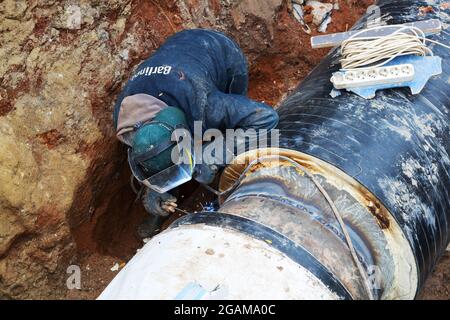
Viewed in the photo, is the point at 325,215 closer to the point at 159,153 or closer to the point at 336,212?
the point at 336,212

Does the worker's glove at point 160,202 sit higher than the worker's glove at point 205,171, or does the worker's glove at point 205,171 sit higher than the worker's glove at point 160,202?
the worker's glove at point 205,171

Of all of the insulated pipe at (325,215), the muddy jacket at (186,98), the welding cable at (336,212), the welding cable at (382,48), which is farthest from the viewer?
the muddy jacket at (186,98)

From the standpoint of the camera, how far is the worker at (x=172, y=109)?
301 cm

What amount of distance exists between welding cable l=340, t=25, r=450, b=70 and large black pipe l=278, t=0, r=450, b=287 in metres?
0.18

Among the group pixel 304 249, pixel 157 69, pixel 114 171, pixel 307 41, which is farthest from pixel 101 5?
pixel 304 249

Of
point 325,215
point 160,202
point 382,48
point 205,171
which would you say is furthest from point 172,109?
point 382,48

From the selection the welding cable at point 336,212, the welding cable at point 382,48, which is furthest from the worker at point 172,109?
the welding cable at point 382,48

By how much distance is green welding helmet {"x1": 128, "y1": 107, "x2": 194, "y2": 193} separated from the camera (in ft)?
9.66

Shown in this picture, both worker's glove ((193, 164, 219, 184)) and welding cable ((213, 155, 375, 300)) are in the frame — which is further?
worker's glove ((193, 164, 219, 184))

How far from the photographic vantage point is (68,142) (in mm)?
3568

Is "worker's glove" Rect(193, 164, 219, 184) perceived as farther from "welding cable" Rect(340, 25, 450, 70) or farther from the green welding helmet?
"welding cable" Rect(340, 25, 450, 70)

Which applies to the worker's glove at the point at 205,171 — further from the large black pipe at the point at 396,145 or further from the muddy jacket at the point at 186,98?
the large black pipe at the point at 396,145

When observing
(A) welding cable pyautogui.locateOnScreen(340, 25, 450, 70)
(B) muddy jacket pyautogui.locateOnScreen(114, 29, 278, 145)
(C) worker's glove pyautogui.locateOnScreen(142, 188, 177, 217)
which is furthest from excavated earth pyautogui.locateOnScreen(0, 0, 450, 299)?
(A) welding cable pyautogui.locateOnScreen(340, 25, 450, 70)
